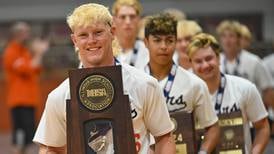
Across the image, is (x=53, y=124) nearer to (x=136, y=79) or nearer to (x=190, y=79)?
(x=136, y=79)

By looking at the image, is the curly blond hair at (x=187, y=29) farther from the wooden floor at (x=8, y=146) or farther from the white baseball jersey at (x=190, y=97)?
the wooden floor at (x=8, y=146)

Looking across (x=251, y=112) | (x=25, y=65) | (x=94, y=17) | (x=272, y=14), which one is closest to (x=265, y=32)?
(x=272, y=14)

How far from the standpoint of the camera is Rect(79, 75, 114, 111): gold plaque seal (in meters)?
5.10

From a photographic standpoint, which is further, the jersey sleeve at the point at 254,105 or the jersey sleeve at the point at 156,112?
the jersey sleeve at the point at 254,105

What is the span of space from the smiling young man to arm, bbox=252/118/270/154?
0.49m

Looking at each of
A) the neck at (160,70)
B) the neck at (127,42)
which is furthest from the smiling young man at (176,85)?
the neck at (127,42)

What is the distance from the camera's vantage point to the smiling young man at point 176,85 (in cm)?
673

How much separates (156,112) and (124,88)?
0.73ft

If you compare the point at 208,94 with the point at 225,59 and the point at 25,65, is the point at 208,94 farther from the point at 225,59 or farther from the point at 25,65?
the point at 25,65

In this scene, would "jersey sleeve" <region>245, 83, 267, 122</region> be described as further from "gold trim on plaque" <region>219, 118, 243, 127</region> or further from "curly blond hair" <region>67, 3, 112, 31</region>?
"curly blond hair" <region>67, 3, 112, 31</region>

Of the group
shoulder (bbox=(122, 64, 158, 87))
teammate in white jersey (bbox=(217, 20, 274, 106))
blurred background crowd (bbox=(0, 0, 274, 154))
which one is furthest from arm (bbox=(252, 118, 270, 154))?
blurred background crowd (bbox=(0, 0, 274, 154))

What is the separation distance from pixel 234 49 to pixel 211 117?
3410mm

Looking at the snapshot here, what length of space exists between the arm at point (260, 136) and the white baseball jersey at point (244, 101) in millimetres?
56

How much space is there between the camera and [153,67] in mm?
6871
